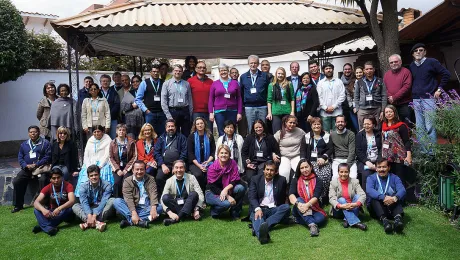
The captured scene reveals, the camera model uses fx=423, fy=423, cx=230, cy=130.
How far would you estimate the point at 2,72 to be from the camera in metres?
9.62

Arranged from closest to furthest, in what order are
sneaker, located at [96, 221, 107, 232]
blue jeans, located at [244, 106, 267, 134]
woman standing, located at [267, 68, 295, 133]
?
sneaker, located at [96, 221, 107, 232] → woman standing, located at [267, 68, 295, 133] → blue jeans, located at [244, 106, 267, 134]

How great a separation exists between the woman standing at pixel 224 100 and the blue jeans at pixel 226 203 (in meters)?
1.51

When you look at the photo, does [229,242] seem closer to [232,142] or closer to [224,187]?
[224,187]

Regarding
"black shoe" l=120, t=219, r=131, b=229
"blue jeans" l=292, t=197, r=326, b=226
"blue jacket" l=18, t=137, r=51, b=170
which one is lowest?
"black shoe" l=120, t=219, r=131, b=229

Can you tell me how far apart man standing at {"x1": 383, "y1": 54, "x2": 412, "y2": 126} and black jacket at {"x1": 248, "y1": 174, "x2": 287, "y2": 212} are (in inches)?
93.0

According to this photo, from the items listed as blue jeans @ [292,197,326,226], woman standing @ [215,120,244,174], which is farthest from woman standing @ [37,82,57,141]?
blue jeans @ [292,197,326,226]

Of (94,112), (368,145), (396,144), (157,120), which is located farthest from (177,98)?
(396,144)

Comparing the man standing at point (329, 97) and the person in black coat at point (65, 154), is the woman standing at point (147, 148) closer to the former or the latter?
the person in black coat at point (65, 154)

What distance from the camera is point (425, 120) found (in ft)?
20.9

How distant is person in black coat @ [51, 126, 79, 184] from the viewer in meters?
6.75

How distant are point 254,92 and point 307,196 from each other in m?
2.24

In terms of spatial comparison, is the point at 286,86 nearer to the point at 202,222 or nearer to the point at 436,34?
the point at 202,222

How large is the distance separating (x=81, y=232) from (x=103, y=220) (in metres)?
0.36

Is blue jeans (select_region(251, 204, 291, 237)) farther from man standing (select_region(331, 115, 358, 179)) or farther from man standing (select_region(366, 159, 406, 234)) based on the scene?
man standing (select_region(331, 115, 358, 179))
